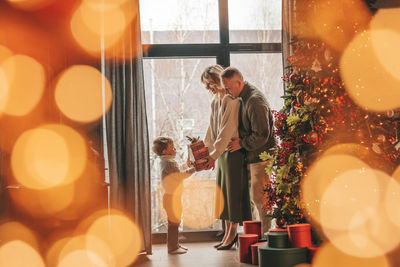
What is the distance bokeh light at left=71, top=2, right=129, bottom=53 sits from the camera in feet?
13.7

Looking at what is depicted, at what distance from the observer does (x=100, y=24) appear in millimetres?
4211

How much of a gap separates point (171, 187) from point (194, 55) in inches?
58.5

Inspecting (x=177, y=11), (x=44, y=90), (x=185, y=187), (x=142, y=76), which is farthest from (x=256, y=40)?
(x=44, y=90)

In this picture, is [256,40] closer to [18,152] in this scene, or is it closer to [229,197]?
[229,197]

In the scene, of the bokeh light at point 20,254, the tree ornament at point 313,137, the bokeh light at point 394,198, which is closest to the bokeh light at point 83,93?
the bokeh light at point 20,254

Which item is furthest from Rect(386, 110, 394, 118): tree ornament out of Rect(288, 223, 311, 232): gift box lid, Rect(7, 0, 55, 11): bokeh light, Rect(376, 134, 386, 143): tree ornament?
Rect(7, 0, 55, 11): bokeh light

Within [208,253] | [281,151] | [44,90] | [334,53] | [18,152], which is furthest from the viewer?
[208,253]

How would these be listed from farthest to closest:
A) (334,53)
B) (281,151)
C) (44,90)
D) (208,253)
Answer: (208,253) < (281,151) < (334,53) < (44,90)

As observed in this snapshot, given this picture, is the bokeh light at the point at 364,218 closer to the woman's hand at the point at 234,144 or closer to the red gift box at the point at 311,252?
the red gift box at the point at 311,252

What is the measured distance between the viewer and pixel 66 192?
259 cm

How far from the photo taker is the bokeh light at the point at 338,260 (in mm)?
2770

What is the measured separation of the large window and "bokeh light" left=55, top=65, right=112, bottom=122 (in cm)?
70

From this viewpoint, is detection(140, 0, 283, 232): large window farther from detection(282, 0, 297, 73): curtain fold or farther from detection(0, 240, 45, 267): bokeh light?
detection(0, 240, 45, 267): bokeh light

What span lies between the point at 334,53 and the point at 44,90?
181 centimetres
